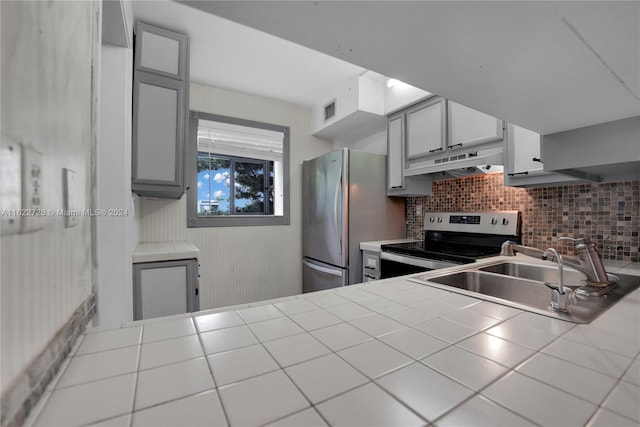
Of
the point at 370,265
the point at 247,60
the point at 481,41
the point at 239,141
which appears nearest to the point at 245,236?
the point at 239,141

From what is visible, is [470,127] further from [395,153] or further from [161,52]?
[161,52]

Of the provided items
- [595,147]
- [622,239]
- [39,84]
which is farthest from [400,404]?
[622,239]

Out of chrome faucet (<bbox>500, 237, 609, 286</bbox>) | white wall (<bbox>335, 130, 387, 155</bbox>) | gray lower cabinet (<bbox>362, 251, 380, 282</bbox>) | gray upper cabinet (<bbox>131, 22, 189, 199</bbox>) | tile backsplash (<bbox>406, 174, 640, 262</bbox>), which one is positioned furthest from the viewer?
white wall (<bbox>335, 130, 387, 155</bbox>)

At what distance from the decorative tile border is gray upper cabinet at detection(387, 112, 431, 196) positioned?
2380 millimetres

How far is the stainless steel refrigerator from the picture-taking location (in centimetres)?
248

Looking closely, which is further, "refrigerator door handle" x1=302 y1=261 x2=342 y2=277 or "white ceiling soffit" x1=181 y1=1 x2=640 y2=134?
"refrigerator door handle" x1=302 y1=261 x2=342 y2=277

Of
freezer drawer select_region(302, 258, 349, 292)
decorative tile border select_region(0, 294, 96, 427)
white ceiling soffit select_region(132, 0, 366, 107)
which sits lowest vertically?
freezer drawer select_region(302, 258, 349, 292)

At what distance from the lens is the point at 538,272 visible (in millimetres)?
1477

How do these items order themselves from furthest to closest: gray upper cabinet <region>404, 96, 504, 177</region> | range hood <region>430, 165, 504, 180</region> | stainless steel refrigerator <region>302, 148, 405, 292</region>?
1. stainless steel refrigerator <region>302, 148, 405, 292</region>
2. range hood <region>430, 165, 504, 180</region>
3. gray upper cabinet <region>404, 96, 504, 177</region>

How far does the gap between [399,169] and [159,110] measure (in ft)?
6.54

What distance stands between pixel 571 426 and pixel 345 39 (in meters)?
0.65

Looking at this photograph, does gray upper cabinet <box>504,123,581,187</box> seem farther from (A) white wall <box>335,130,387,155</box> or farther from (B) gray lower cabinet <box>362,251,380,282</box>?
(A) white wall <box>335,130,387,155</box>

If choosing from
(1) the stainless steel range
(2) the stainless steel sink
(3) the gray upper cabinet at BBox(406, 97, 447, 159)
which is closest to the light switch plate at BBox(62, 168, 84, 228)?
(2) the stainless steel sink

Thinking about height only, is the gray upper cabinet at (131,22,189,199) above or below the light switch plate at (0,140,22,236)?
above
